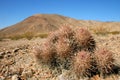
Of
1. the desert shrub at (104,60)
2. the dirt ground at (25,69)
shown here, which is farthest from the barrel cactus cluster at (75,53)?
the dirt ground at (25,69)

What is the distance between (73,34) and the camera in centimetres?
641

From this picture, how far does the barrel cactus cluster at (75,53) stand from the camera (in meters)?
Answer: 5.59

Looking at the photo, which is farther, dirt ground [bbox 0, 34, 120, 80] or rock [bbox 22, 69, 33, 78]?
rock [bbox 22, 69, 33, 78]

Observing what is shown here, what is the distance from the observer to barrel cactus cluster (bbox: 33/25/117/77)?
18.3 feet

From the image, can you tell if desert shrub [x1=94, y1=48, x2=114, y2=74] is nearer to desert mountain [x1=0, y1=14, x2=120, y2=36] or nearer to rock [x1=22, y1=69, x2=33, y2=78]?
rock [x1=22, y1=69, x2=33, y2=78]

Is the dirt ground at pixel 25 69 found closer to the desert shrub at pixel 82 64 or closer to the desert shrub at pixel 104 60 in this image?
the desert shrub at pixel 104 60

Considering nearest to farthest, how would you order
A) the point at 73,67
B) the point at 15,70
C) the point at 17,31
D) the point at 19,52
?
the point at 73,67 → the point at 15,70 → the point at 19,52 → the point at 17,31

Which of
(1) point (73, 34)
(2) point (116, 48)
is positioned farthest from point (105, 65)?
(2) point (116, 48)

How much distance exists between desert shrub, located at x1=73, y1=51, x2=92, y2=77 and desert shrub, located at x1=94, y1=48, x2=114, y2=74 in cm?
27

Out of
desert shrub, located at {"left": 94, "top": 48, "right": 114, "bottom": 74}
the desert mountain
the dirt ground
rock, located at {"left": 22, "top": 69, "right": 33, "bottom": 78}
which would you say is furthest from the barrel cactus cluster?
the desert mountain

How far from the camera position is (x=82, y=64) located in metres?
5.50

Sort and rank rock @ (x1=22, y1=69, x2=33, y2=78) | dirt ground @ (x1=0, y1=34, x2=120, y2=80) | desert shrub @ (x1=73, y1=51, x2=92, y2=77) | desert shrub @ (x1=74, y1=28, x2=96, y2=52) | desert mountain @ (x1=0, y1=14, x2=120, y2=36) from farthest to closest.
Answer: desert mountain @ (x1=0, y1=14, x2=120, y2=36)
rock @ (x1=22, y1=69, x2=33, y2=78)
dirt ground @ (x1=0, y1=34, x2=120, y2=80)
desert shrub @ (x1=74, y1=28, x2=96, y2=52)
desert shrub @ (x1=73, y1=51, x2=92, y2=77)

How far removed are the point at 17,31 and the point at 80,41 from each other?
10513 cm

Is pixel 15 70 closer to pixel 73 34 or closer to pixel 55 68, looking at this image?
pixel 55 68
